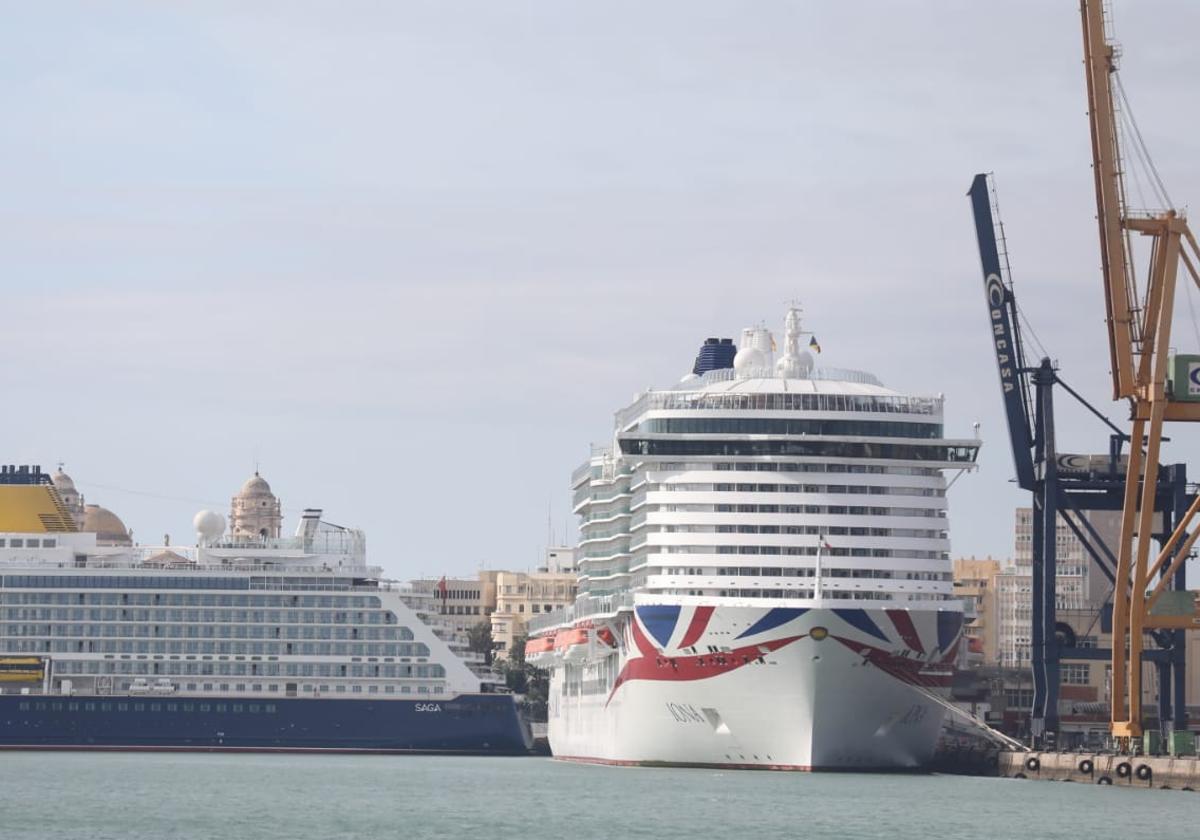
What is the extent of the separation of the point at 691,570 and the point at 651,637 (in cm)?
241

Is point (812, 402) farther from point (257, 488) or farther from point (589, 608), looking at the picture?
point (257, 488)

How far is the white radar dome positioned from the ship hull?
1811 inches

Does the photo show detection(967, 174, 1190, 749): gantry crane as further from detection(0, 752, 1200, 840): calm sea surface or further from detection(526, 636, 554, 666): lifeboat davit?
detection(526, 636, 554, 666): lifeboat davit

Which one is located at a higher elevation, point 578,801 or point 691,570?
point 691,570

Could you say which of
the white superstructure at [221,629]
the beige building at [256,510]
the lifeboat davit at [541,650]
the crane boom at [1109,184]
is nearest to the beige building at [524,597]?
the beige building at [256,510]

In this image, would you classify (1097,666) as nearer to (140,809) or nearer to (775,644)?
(775,644)

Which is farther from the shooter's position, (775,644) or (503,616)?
(503,616)

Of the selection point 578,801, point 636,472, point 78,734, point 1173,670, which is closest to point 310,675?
point 78,734

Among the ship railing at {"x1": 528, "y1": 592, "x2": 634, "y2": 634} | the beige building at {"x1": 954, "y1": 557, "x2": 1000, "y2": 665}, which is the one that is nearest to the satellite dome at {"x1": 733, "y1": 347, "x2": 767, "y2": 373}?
the ship railing at {"x1": 528, "y1": 592, "x2": 634, "y2": 634}

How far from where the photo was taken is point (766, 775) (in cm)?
7562

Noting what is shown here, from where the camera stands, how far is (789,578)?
76.6m

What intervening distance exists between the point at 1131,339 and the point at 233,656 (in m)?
51.1

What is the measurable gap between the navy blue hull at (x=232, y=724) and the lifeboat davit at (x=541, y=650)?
20.7 ft

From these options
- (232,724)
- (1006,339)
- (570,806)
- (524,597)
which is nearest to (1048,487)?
(1006,339)
